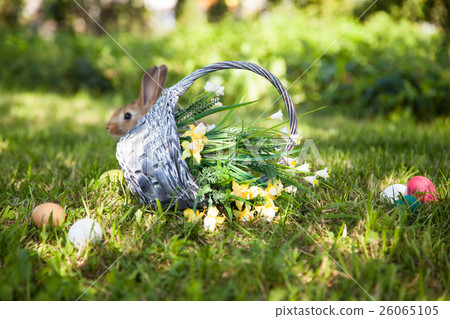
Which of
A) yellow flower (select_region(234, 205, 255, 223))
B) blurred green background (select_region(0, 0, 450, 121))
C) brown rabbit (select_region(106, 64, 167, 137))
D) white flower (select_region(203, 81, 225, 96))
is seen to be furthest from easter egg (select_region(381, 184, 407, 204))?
brown rabbit (select_region(106, 64, 167, 137))

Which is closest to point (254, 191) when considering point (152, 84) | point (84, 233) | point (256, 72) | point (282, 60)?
point (256, 72)

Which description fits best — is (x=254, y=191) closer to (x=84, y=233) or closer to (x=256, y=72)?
(x=256, y=72)

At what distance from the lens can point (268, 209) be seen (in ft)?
5.09

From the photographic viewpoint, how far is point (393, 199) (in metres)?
1.68

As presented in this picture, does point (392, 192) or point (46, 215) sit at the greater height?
point (392, 192)

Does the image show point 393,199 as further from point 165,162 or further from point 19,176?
point 19,176

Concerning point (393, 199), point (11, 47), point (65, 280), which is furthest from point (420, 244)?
point (11, 47)

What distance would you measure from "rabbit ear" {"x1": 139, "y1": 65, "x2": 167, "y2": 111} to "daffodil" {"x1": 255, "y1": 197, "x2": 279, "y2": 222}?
95cm

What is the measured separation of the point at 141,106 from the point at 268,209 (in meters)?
1.23

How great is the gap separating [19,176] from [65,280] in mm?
1166

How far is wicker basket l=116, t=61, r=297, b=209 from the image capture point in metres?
1.42

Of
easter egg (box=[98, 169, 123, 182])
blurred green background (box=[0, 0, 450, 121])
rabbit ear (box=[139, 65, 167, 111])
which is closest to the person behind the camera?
easter egg (box=[98, 169, 123, 182])

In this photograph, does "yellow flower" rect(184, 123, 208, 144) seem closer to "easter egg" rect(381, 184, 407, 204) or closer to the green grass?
the green grass

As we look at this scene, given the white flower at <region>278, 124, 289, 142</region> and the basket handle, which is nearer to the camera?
the basket handle
